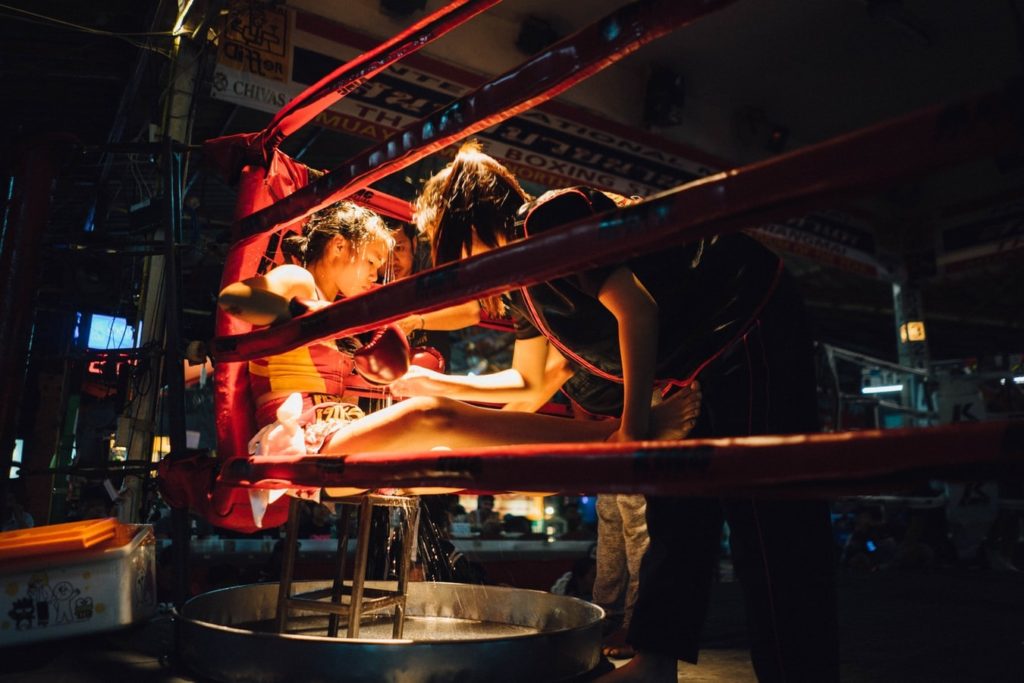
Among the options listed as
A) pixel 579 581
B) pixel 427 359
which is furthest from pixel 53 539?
pixel 579 581

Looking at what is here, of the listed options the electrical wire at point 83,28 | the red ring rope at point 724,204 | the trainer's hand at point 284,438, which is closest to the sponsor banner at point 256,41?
the electrical wire at point 83,28

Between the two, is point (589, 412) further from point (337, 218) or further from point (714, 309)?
point (337, 218)

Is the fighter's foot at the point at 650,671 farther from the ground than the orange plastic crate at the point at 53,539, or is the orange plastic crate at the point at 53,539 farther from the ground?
the orange plastic crate at the point at 53,539

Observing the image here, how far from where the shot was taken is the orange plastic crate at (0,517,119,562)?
1.39 m

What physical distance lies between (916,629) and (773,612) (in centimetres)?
146

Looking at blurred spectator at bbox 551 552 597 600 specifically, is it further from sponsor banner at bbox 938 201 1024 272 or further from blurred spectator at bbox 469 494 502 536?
sponsor banner at bbox 938 201 1024 272

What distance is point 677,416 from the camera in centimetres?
123

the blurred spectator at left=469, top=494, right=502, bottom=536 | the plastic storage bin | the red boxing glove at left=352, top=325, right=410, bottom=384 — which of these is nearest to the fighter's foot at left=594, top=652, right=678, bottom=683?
the red boxing glove at left=352, top=325, right=410, bottom=384

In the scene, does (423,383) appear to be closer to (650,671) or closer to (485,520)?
(650,671)

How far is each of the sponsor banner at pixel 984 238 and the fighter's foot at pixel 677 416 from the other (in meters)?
5.71

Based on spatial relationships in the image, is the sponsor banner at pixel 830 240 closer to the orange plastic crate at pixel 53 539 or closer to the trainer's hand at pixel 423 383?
the trainer's hand at pixel 423 383

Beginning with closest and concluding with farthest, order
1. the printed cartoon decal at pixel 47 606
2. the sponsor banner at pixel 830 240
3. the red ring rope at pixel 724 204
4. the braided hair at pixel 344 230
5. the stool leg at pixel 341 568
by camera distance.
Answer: the red ring rope at pixel 724 204 < the printed cartoon decal at pixel 47 606 < the stool leg at pixel 341 568 < the braided hair at pixel 344 230 < the sponsor banner at pixel 830 240

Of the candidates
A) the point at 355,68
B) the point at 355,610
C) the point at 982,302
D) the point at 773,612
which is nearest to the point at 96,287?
the point at 355,68

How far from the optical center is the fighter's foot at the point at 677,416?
4.03 feet
